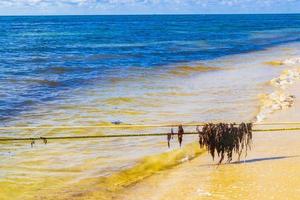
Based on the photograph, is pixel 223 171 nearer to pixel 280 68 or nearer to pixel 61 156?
pixel 61 156

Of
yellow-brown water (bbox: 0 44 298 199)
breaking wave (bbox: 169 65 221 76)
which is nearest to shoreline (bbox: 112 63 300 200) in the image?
yellow-brown water (bbox: 0 44 298 199)

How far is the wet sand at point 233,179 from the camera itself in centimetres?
902

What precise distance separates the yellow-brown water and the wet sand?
0.62 metres

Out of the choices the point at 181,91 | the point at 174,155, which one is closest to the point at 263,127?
the point at 174,155

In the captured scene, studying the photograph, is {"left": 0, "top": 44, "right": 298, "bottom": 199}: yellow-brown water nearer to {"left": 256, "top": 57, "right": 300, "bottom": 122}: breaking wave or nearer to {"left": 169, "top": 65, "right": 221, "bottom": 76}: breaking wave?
{"left": 256, "top": 57, "right": 300, "bottom": 122}: breaking wave

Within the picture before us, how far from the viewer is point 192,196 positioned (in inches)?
355

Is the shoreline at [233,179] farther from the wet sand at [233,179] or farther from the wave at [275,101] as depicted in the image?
the wave at [275,101]

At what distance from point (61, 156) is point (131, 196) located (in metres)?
3.43

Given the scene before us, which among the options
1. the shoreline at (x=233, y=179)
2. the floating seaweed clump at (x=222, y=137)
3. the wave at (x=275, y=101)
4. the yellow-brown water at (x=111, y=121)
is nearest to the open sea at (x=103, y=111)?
the yellow-brown water at (x=111, y=121)

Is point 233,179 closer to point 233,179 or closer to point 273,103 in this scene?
point 233,179

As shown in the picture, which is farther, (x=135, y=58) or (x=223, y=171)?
(x=135, y=58)

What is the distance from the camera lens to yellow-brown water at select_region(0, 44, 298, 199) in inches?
407

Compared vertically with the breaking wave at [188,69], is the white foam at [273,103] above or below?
below

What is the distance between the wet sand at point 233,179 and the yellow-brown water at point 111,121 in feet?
2.02
